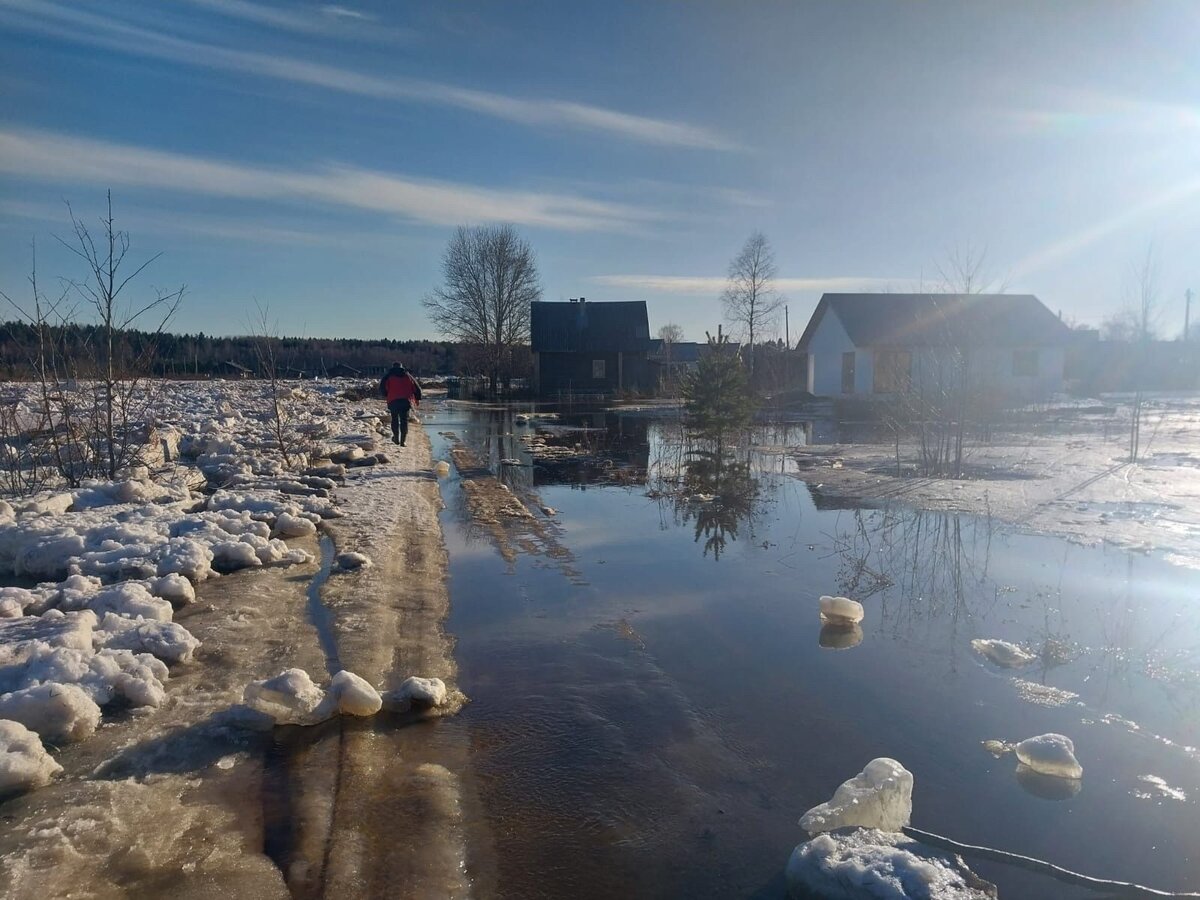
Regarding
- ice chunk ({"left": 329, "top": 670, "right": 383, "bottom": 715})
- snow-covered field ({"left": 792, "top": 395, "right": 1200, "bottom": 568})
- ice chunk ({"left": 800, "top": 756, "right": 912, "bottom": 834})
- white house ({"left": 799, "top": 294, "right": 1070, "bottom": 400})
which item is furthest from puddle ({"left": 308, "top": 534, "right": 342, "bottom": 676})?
white house ({"left": 799, "top": 294, "right": 1070, "bottom": 400})

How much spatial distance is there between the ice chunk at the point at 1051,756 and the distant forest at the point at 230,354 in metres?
10.1

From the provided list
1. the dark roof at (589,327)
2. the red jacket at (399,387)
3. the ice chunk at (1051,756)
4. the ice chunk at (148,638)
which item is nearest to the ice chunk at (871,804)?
the ice chunk at (1051,756)

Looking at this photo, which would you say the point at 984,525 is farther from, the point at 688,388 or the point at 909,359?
the point at 909,359

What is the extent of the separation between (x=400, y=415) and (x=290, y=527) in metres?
9.73

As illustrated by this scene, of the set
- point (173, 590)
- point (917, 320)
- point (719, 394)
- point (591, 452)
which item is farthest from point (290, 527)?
point (917, 320)

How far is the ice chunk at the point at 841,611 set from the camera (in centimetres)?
627

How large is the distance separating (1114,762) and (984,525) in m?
6.06

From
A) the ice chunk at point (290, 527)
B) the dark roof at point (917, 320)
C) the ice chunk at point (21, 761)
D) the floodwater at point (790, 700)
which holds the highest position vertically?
the dark roof at point (917, 320)

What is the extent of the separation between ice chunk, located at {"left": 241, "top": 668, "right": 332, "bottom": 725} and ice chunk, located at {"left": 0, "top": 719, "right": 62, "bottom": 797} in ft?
3.05

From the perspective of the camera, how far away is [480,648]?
18.6 ft

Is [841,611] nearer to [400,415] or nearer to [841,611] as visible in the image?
[841,611]

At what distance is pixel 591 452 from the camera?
18375 millimetres

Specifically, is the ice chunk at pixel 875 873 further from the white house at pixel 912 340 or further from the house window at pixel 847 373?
the house window at pixel 847 373

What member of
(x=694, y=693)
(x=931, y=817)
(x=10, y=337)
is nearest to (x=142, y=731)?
(x=694, y=693)
